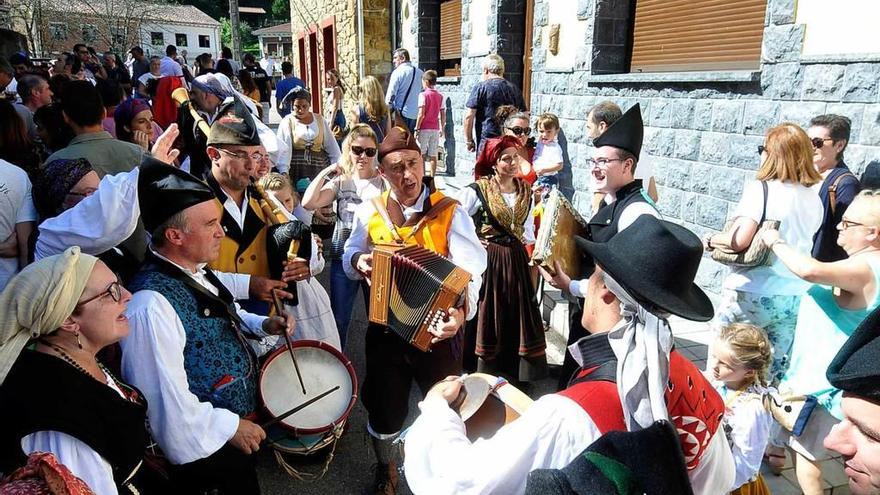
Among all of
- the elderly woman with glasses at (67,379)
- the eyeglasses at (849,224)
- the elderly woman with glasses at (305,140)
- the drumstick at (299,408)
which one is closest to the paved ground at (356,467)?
the drumstick at (299,408)

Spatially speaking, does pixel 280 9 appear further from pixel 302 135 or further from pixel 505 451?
pixel 505 451

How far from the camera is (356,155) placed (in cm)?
434

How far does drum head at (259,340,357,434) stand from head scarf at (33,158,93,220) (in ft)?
4.51

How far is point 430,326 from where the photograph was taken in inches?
108

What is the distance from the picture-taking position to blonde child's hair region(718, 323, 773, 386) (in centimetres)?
265

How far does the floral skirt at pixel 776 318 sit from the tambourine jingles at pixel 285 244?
253 cm

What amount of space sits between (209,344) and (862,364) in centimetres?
214

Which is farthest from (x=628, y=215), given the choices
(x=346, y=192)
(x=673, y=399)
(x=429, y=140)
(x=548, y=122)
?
(x=429, y=140)

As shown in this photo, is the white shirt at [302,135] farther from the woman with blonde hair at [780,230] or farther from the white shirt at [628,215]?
the woman with blonde hair at [780,230]

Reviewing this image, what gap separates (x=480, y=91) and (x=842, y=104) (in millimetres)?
4494

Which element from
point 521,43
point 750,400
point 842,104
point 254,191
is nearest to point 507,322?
point 750,400

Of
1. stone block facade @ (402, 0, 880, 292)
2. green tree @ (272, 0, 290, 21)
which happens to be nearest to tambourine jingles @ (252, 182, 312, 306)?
stone block facade @ (402, 0, 880, 292)

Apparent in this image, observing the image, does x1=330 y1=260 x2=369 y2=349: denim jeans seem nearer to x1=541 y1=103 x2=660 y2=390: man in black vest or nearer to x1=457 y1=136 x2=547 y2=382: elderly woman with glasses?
x1=457 y1=136 x2=547 y2=382: elderly woman with glasses

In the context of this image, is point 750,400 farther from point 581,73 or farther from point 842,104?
point 581,73
